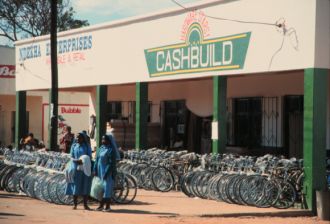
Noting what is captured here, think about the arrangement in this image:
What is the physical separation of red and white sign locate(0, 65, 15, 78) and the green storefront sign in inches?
551

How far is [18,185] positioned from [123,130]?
8.57 metres

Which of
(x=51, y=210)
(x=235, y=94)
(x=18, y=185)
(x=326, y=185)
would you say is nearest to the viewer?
(x=51, y=210)

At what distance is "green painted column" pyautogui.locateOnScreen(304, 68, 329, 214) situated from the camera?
1459 cm

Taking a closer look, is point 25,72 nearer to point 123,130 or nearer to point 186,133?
point 123,130

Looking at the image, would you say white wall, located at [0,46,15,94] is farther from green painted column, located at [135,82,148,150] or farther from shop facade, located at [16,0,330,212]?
green painted column, located at [135,82,148,150]

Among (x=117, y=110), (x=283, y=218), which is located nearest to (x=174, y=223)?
(x=283, y=218)

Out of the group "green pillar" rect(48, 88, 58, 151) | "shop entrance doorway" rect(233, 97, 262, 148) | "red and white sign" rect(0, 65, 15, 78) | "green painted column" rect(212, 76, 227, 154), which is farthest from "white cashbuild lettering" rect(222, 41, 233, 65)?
"red and white sign" rect(0, 65, 15, 78)

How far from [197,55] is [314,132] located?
195 inches

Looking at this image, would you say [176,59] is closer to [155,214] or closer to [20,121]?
[155,214]

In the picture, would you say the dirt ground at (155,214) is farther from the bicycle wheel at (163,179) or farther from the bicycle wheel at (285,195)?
the bicycle wheel at (163,179)

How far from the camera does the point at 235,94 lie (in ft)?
70.5

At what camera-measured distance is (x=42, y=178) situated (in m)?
15.6

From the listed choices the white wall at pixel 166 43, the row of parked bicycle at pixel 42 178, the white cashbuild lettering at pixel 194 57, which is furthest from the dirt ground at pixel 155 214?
the white cashbuild lettering at pixel 194 57

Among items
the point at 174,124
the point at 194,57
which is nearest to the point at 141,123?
the point at 194,57
